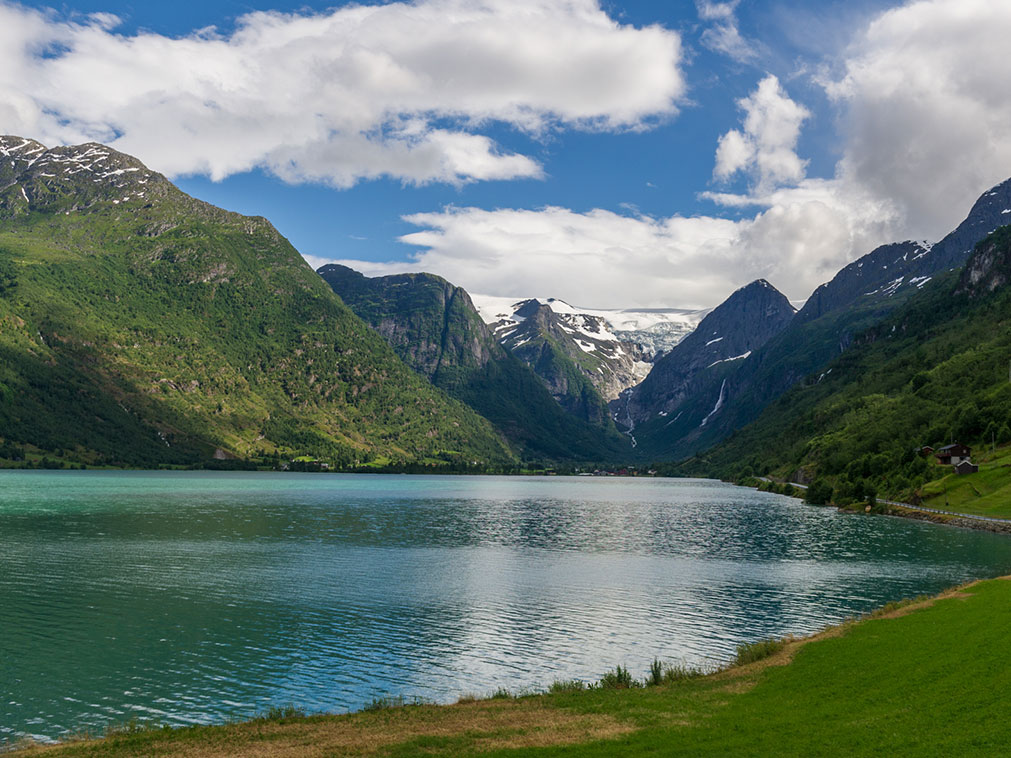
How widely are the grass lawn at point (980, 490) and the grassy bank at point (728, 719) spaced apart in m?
108

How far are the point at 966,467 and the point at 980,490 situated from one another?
14256 millimetres

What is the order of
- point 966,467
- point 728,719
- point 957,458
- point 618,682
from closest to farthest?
point 728,719 → point 618,682 → point 966,467 → point 957,458

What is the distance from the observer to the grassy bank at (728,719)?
26156 millimetres

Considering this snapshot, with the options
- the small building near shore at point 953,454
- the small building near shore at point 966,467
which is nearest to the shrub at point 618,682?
the small building near shore at point 966,467

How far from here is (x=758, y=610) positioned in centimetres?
6494

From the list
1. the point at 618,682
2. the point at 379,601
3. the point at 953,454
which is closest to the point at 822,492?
the point at 953,454

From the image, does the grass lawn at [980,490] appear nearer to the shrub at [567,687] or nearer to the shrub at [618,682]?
the shrub at [618,682]

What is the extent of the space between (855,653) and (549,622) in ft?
85.7

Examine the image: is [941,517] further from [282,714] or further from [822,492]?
[282,714]

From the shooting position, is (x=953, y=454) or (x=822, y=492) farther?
(x=822, y=492)

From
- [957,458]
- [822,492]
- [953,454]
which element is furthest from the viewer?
[822,492]

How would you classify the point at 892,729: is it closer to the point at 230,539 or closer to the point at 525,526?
the point at 230,539

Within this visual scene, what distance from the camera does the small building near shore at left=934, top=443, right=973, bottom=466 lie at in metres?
157

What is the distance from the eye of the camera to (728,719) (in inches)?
1187
